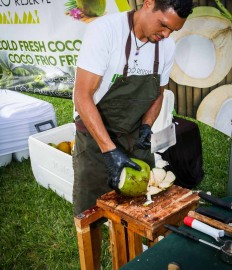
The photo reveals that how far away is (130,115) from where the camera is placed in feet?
7.68

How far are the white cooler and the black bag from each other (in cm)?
182

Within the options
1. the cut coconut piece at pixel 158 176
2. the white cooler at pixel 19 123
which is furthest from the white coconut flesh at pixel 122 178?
the white cooler at pixel 19 123

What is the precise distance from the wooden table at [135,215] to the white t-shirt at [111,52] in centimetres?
75

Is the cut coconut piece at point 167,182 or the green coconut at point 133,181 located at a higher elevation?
the green coconut at point 133,181

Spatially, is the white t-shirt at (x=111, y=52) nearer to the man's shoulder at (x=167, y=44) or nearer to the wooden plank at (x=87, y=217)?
the man's shoulder at (x=167, y=44)

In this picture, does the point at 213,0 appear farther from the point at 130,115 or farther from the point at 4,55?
the point at 4,55

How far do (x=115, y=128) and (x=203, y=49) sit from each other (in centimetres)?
133

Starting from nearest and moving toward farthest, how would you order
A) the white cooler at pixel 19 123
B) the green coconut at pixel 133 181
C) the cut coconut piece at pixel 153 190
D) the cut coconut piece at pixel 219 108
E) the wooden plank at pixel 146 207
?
1. the wooden plank at pixel 146 207
2. the green coconut at pixel 133 181
3. the cut coconut piece at pixel 153 190
4. the cut coconut piece at pixel 219 108
5. the white cooler at pixel 19 123

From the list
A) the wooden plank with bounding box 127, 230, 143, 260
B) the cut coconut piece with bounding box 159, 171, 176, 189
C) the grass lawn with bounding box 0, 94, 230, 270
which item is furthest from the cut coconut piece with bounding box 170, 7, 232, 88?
the wooden plank with bounding box 127, 230, 143, 260

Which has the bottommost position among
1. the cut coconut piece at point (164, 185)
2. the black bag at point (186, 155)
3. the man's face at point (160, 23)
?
the black bag at point (186, 155)

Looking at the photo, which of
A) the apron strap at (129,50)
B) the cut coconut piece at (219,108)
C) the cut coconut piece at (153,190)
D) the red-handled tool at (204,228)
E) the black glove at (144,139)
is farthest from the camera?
the cut coconut piece at (219,108)

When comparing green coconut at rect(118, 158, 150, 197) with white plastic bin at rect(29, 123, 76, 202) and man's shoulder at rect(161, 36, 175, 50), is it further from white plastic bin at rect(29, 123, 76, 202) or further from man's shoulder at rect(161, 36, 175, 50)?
white plastic bin at rect(29, 123, 76, 202)

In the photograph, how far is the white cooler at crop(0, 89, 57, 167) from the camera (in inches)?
173

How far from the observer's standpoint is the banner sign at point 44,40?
153 inches
